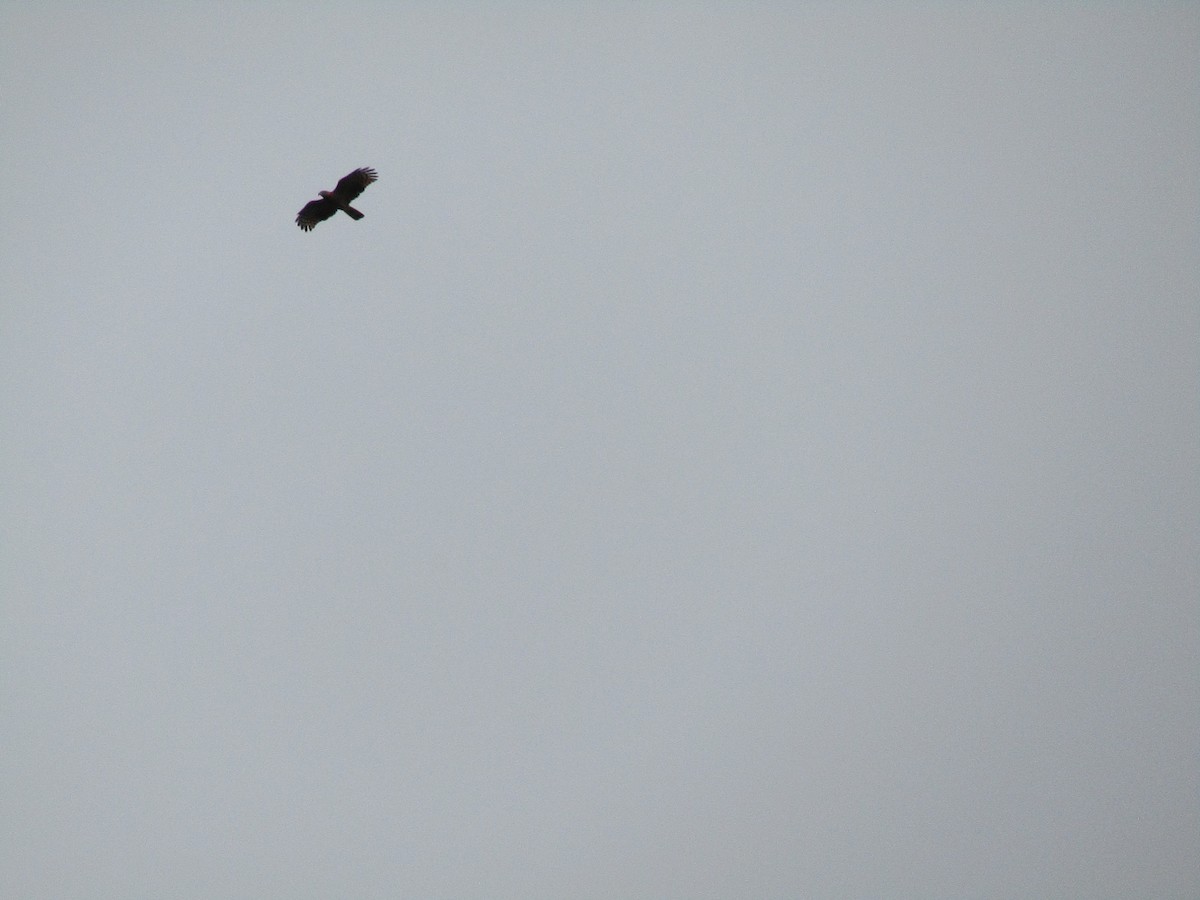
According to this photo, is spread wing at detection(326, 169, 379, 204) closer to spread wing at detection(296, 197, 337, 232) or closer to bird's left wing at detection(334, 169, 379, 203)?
bird's left wing at detection(334, 169, 379, 203)

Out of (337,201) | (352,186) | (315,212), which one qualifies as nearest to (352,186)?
(352,186)

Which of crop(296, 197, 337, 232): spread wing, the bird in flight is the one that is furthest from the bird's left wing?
crop(296, 197, 337, 232): spread wing

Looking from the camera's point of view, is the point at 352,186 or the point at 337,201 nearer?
the point at 352,186

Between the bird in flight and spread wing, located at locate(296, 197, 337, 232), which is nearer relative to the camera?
the bird in flight

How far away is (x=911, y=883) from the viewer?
167 feet

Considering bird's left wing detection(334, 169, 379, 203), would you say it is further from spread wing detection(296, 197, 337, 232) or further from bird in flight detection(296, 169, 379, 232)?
spread wing detection(296, 197, 337, 232)

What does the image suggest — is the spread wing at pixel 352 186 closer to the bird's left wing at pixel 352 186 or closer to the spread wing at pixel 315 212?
the bird's left wing at pixel 352 186

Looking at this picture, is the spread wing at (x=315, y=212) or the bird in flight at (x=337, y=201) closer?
the bird in flight at (x=337, y=201)

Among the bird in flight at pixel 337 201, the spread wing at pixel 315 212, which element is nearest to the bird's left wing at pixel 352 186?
the bird in flight at pixel 337 201

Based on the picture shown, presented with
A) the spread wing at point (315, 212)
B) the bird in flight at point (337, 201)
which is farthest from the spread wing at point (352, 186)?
the spread wing at point (315, 212)

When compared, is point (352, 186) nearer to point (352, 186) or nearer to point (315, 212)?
point (352, 186)

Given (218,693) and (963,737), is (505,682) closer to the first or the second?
(218,693)

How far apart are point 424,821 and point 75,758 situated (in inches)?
1291

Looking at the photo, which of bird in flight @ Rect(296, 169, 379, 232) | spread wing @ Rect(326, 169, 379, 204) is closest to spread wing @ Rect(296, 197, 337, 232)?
bird in flight @ Rect(296, 169, 379, 232)
